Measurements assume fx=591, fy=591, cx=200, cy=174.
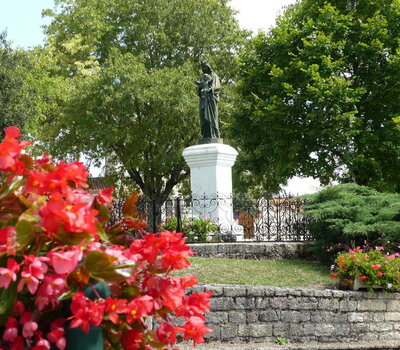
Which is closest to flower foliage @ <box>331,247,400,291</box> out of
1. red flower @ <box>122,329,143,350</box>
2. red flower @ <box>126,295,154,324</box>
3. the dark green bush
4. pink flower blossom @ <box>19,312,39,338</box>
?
the dark green bush

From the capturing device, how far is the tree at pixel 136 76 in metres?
28.4

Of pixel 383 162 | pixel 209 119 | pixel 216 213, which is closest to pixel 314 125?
pixel 383 162

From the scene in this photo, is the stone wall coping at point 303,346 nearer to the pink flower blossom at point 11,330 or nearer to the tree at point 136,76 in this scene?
the pink flower blossom at point 11,330

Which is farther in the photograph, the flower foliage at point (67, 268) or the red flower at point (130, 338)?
the red flower at point (130, 338)

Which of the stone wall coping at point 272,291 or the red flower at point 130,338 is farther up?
the red flower at point 130,338

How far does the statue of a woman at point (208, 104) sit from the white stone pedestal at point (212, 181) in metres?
0.83

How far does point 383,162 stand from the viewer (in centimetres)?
2320

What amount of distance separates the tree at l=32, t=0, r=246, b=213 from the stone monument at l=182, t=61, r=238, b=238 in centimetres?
1185

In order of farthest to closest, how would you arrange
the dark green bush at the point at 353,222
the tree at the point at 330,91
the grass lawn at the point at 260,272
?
the tree at the point at 330,91 → the dark green bush at the point at 353,222 → the grass lawn at the point at 260,272

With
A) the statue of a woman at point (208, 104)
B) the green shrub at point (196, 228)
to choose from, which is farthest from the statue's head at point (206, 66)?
the green shrub at point (196, 228)

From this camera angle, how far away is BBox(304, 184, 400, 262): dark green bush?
37.7ft

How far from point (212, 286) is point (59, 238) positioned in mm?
7250

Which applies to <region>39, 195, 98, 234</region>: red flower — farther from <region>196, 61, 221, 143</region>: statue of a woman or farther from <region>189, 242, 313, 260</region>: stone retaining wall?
<region>196, 61, 221, 143</region>: statue of a woman

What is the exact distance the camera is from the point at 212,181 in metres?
15.5
